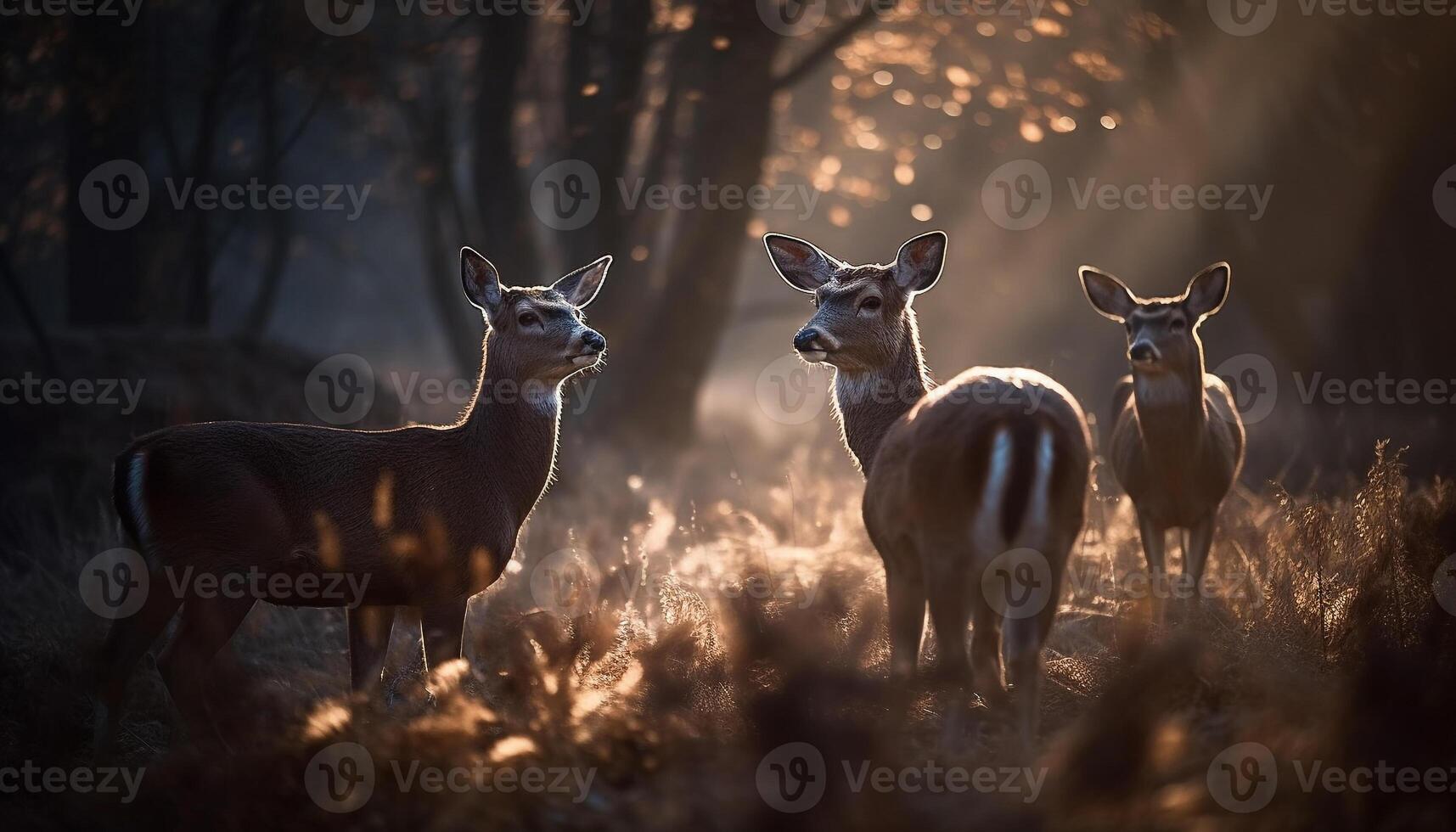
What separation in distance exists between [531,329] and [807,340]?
1.42 meters

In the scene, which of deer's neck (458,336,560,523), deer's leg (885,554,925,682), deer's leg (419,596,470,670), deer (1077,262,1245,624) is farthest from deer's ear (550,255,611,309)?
deer's leg (885,554,925,682)

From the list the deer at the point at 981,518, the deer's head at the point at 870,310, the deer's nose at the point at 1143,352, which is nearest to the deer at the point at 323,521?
the deer's head at the point at 870,310

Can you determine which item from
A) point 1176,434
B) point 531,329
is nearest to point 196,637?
point 531,329

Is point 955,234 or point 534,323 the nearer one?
point 534,323

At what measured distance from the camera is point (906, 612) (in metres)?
5.46

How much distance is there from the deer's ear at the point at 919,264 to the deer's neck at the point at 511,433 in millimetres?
1982

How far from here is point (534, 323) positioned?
708cm

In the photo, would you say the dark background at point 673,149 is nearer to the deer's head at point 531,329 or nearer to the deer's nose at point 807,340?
the deer's nose at point 807,340

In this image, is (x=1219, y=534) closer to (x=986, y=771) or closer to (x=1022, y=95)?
(x=986, y=771)

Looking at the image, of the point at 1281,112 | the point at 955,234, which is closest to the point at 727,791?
the point at 1281,112

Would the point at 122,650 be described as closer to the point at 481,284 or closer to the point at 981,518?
the point at 481,284

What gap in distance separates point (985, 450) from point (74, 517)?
7158 mm

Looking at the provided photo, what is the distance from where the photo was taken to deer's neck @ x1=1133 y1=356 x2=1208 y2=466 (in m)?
7.50

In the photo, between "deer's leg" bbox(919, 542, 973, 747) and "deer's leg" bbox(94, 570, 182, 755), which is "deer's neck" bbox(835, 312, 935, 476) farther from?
"deer's leg" bbox(94, 570, 182, 755)
